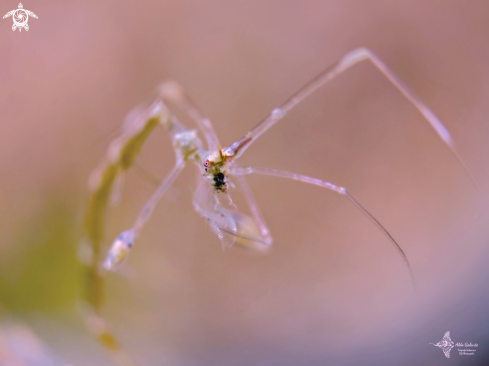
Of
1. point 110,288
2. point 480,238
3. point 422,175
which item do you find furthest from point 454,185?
point 110,288

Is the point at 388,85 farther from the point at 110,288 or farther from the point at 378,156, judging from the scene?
the point at 110,288

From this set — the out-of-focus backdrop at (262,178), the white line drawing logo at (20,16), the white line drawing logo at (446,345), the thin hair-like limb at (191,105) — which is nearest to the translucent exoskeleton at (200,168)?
the thin hair-like limb at (191,105)

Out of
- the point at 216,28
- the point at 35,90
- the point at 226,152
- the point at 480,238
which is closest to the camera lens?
the point at 226,152

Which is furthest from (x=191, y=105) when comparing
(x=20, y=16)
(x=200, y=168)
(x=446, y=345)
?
(x=446, y=345)

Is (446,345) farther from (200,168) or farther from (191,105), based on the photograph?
(191,105)

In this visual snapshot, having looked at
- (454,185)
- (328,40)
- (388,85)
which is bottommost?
(454,185)

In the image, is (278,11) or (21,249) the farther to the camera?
(278,11)
